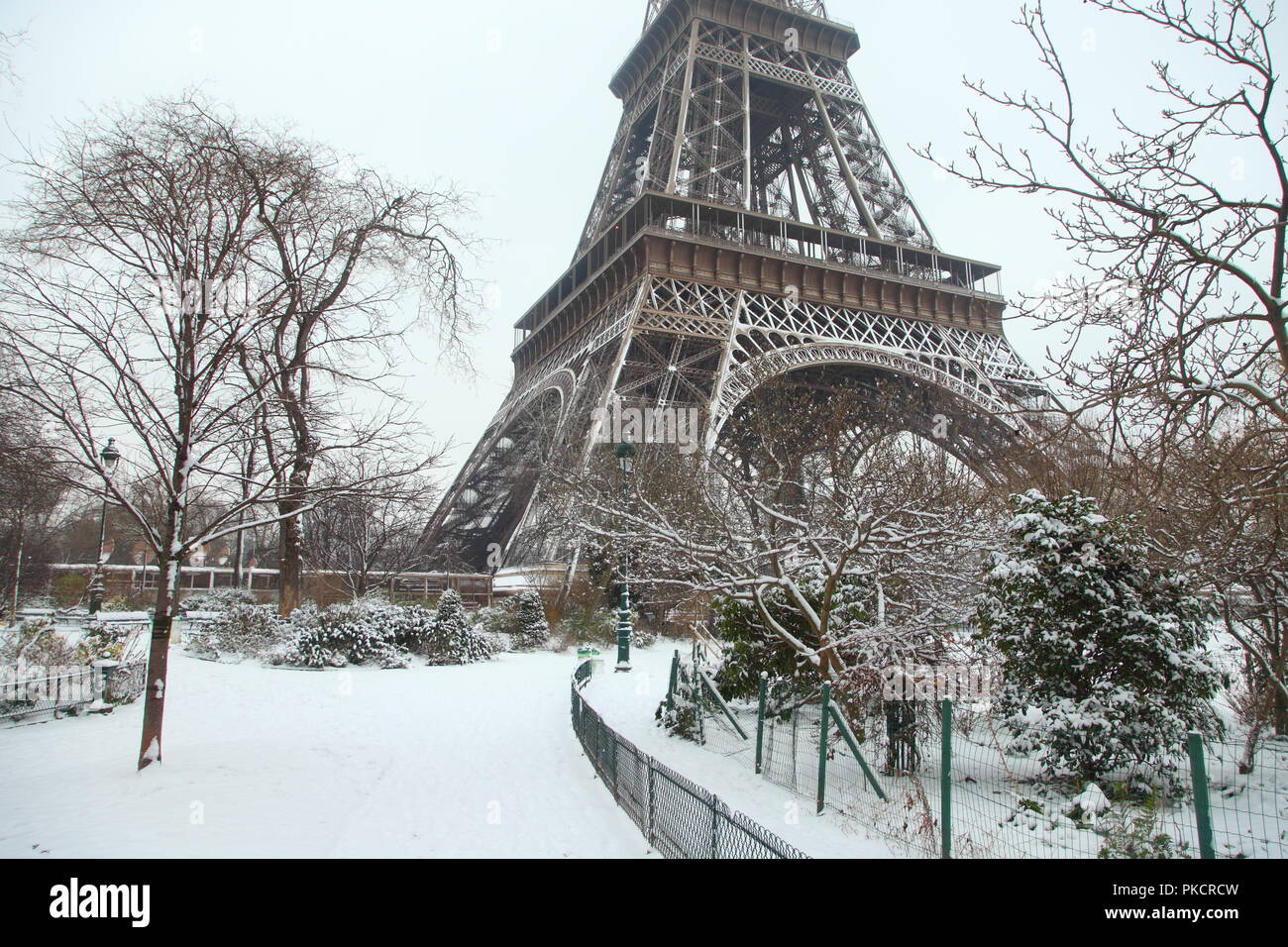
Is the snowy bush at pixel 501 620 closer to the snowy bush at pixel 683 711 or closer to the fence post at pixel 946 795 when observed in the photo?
the snowy bush at pixel 683 711

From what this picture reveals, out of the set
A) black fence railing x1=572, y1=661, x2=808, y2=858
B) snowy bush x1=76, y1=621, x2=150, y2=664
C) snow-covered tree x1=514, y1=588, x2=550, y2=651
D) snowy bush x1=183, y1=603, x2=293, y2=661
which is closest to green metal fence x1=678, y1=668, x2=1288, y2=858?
black fence railing x1=572, y1=661, x2=808, y2=858

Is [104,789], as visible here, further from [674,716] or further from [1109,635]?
[1109,635]

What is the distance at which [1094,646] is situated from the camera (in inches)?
285

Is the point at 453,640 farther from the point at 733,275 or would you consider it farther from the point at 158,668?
the point at 733,275

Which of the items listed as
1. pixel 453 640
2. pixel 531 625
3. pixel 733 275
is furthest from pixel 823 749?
pixel 733 275

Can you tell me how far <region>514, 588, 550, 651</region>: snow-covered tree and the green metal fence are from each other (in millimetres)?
13689

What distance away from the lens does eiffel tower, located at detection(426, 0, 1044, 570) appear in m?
27.5

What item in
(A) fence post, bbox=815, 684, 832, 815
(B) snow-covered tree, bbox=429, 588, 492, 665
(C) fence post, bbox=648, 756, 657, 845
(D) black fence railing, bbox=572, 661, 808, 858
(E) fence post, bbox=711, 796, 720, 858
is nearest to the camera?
(D) black fence railing, bbox=572, 661, 808, 858

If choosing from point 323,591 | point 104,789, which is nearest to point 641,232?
point 323,591

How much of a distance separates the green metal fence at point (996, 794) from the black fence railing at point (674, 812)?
63.3 inches

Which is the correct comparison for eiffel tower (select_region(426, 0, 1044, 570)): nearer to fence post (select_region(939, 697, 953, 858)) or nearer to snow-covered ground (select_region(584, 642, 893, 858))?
snow-covered ground (select_region(584, 642, 893, 858))

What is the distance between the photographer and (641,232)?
91.9 feet
